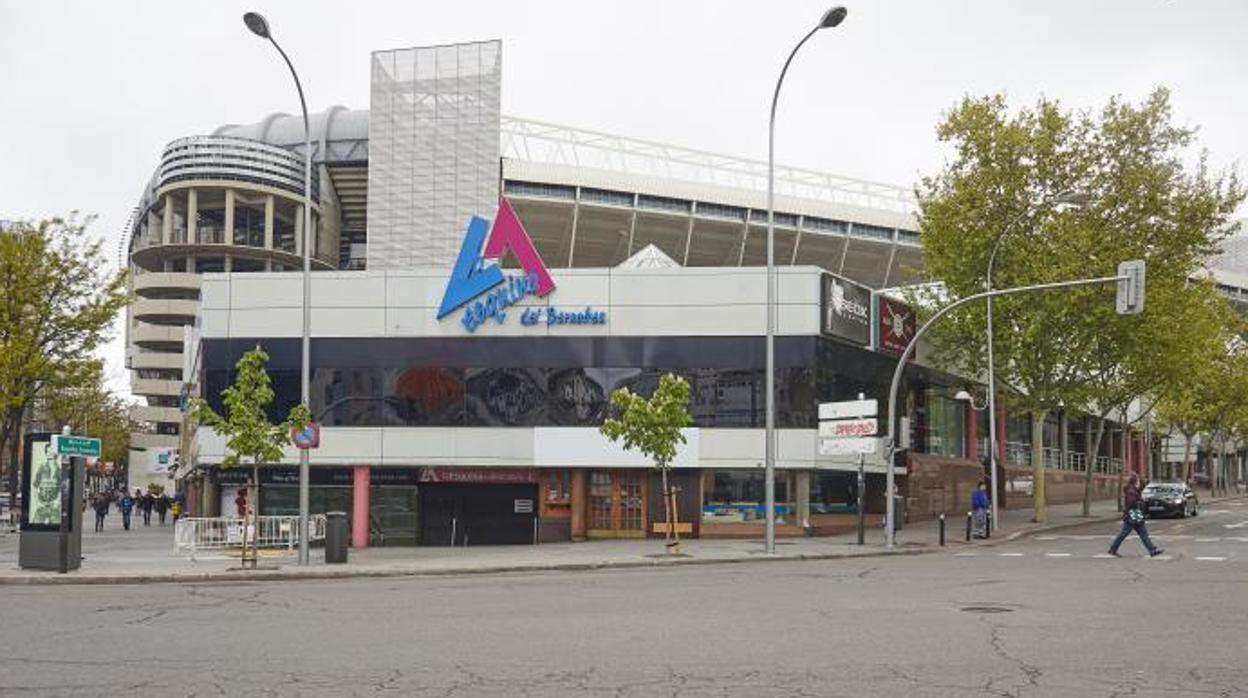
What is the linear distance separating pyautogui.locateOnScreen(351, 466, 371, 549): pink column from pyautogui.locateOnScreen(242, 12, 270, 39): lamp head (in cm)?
1502

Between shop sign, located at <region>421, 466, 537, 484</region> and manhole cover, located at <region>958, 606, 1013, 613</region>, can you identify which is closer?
manhole cover, located at <region>958, 606, 1013, 613</region>

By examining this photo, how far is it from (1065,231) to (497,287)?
18.2 m

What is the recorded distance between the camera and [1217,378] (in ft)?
201

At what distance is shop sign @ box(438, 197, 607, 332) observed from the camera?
34812mm

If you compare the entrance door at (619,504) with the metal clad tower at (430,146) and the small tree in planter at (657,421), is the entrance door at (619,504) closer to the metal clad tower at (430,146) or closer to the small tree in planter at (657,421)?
the small tree in planter at (657,421)

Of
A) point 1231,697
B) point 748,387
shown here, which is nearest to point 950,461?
point 748,387

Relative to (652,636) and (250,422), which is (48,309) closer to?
(250,422)

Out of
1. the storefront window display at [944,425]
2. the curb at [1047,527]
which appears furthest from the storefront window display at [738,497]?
the storefront window display at [944,425]

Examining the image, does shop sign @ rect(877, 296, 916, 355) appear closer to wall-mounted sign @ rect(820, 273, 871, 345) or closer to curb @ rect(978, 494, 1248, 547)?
wall-mounted sign @ rect(820, 273, 871, 345)

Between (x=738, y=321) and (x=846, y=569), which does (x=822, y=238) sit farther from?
(x=846, y=569)

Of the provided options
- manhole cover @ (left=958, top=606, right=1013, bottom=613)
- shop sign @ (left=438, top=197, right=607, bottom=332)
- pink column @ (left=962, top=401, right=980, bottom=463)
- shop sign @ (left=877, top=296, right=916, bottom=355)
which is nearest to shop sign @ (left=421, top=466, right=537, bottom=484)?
shop sign @ (left=438, top=197, right=607, bottom=332)

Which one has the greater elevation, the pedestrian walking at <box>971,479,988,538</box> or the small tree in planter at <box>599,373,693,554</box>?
the small tree in planter at <box>599,373,693,554</box>

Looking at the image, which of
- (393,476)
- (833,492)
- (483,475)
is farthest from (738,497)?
(393,476)

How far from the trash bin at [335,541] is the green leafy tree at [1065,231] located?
23025 mm
